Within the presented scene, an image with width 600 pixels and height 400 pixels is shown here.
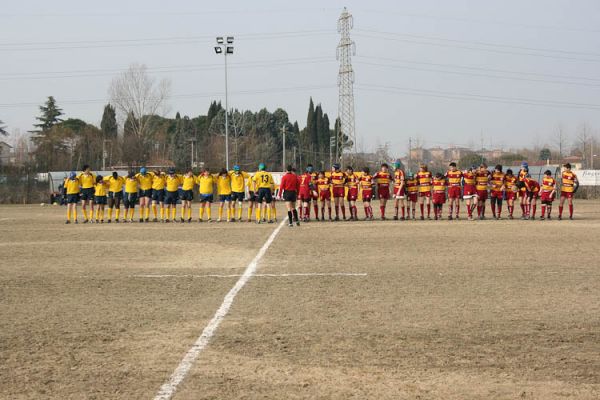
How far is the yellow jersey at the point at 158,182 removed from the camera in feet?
95.6

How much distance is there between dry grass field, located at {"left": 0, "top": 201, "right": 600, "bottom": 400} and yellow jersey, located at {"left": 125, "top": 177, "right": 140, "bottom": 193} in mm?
11443

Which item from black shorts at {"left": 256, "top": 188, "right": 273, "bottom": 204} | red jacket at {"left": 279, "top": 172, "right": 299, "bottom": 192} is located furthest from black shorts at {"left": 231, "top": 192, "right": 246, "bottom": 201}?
red jacket at {"left": 279, "top": 172, "right": 299, "bottom": 192}

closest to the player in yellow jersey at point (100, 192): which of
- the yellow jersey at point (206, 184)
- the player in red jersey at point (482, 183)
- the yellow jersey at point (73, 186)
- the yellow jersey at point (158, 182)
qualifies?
the yellow jersey at point (73, 186)

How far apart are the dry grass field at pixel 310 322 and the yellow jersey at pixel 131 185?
1144 centimetres

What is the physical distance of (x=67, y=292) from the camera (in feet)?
37.0

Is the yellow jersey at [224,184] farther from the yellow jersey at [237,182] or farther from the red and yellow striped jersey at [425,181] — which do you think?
the red and yellow striped jersey at [425,181]

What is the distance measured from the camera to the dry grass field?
623 cm

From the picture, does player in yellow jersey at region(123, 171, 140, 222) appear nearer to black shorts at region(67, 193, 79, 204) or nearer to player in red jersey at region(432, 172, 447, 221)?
black shorts at region(67, 193, 79, 204)

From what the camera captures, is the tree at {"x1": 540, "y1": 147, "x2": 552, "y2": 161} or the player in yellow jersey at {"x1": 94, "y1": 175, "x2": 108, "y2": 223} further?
the tree at {"x1": 540, "y1": 147, "x2": 552, "y2": 161}

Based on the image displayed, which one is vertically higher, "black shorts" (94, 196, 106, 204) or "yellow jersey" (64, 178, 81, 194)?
"yellow jersey" (64, 178, 81, 194)

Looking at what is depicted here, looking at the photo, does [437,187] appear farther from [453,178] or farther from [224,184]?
[224,184]

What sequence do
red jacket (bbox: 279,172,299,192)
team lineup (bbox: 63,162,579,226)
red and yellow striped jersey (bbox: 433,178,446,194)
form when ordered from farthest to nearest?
1. red and yellow striped jersey (bbox: 433,178,446,194)
2. team lineup (bbox: 63,162,579,226)
3. red jacket (bbox: 279,172,299,192)

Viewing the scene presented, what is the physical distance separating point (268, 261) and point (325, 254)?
5.84ft

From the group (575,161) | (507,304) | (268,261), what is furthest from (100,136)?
(507,304)
